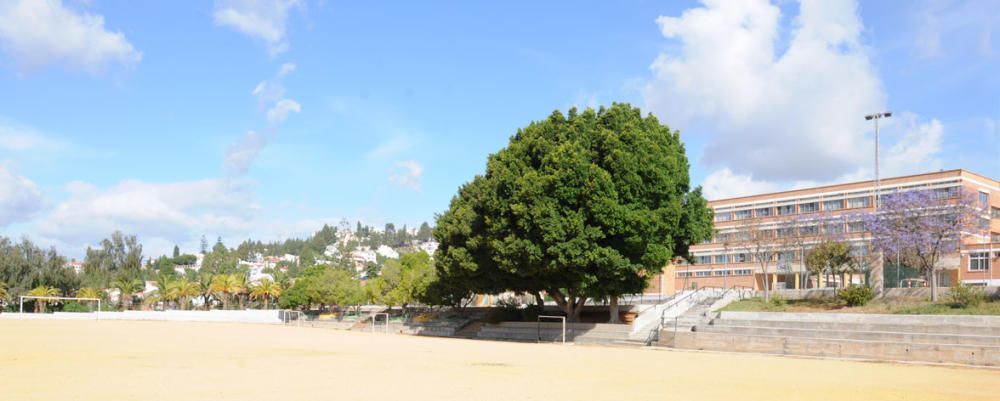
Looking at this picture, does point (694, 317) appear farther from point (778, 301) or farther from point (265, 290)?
point (265, 290)

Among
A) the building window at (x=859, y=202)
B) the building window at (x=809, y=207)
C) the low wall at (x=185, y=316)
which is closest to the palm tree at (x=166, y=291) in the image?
the low wall at (x=185, y=316)

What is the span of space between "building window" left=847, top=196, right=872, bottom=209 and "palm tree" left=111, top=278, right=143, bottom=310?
304 feet

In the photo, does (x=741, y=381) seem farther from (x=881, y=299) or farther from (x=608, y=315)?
(x=608, y=315)

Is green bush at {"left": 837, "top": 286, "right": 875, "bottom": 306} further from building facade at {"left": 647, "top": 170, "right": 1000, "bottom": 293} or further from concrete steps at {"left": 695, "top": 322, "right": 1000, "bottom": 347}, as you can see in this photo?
concrete steps at {"left": 695, "top": 322, "right": 1000, "bottom": 347}

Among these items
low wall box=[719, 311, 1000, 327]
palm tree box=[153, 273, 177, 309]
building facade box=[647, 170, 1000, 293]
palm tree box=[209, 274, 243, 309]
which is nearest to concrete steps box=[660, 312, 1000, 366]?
low wall box=[719, 311, 1000, 327]

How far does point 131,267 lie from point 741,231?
108 m

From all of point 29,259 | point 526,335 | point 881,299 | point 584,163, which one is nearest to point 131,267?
point 29,259

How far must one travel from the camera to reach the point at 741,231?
51.2 m

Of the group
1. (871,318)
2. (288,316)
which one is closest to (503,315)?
(871,318)

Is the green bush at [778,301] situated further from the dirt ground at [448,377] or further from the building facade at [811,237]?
the dirt ground at [448,377]

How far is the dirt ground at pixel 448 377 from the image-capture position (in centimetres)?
1553

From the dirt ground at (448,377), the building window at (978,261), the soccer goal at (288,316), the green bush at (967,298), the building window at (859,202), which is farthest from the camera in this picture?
the soccer goal at (288,316)

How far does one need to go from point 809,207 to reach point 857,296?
43014 mm

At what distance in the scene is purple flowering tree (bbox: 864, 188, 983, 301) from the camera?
37781 mm
